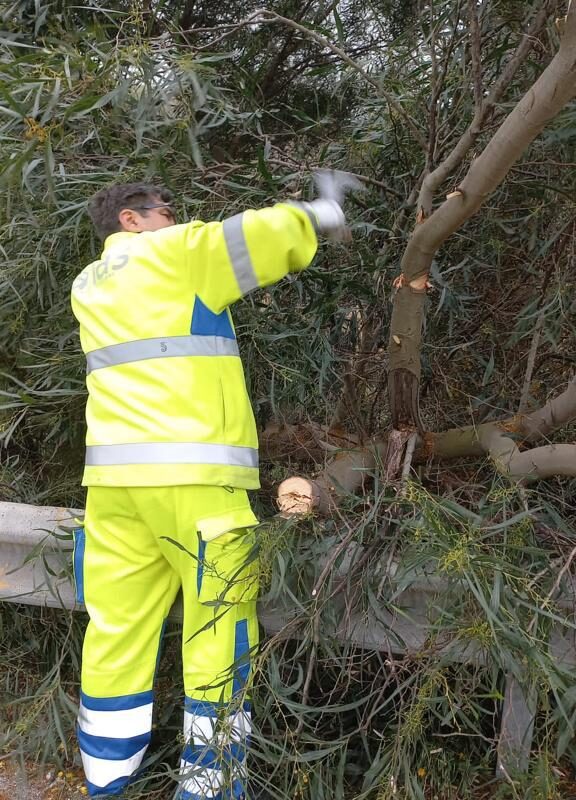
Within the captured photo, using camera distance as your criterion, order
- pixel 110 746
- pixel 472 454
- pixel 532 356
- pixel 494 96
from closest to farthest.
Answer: pixel 494 96
pixel 110 746
pixel 532 356
pixel 472 454

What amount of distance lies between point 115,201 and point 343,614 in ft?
4.68

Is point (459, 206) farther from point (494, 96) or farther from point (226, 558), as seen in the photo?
point (226, 558)

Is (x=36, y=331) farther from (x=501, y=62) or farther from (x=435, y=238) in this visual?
(x=501, y=62)

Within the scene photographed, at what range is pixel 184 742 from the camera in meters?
1.84

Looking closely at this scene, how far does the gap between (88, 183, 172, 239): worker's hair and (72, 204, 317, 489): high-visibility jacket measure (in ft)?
0.47

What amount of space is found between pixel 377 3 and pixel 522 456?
2.37m

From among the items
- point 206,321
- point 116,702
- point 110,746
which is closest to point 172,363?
point 206,321

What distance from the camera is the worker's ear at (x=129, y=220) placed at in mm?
2139

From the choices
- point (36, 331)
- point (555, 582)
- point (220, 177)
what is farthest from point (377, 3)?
point (555, 582)

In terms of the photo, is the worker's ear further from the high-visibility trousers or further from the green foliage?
the high-visibility trousers

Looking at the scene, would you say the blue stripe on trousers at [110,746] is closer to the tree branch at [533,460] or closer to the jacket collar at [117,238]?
the tree branch at [533,460]

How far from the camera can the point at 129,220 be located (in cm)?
214

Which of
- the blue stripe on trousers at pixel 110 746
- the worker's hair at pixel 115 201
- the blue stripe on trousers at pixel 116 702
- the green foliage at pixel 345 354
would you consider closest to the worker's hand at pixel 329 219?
the green foliage at pixel 345 354

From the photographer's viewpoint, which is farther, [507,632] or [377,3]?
[377,3]
